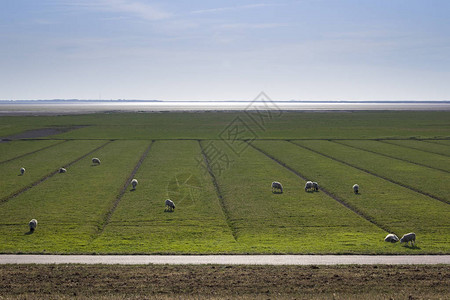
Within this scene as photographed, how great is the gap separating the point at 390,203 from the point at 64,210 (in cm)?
3151

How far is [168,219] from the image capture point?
110 feet

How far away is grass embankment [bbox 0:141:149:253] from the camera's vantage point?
27484 millimetres

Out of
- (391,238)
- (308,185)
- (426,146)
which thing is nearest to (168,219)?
(391,238)

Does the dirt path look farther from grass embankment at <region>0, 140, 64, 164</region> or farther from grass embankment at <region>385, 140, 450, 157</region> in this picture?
grass embankment at <region>385, 140, 450, 157</region>

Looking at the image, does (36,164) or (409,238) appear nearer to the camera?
(409,238)

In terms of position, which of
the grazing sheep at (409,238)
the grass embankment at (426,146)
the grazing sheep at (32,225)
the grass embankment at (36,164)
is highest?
the grass embankment at (426,146)

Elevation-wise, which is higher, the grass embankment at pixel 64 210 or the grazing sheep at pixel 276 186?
the grazing sheep at pixel 276 186

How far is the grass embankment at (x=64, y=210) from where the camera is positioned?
27484 mm

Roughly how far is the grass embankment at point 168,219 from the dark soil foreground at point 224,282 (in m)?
4.02

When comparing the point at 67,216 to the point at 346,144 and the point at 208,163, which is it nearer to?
the point at 208,163

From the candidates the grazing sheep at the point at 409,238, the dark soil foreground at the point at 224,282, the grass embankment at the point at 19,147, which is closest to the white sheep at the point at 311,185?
the grazing sheep at the point at 409,238

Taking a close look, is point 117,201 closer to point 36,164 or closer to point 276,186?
point 276,186

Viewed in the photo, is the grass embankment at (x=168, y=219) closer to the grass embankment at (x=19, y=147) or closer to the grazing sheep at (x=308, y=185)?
the grazing sheep at (x=308, y=185)

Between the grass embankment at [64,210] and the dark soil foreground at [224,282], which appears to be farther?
the grass embankment at [64,210]
